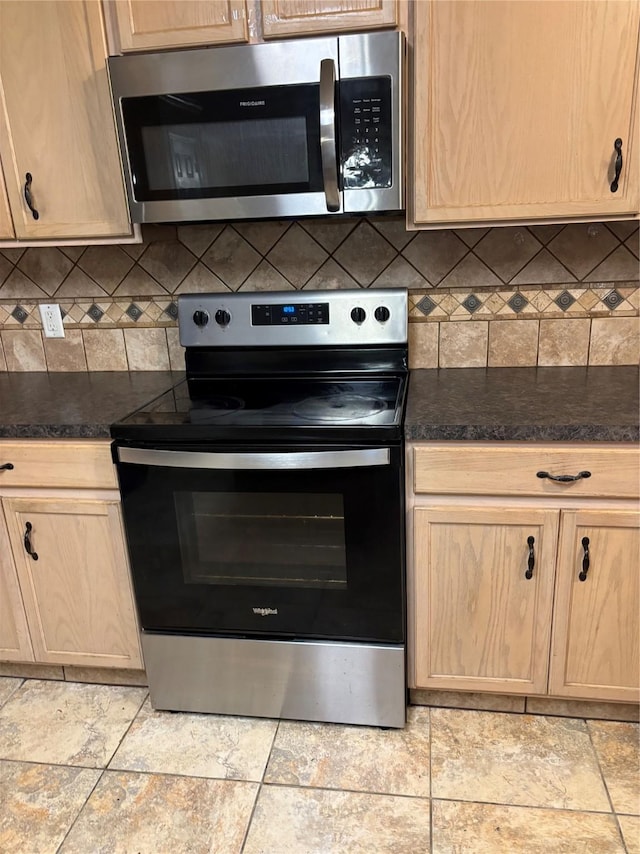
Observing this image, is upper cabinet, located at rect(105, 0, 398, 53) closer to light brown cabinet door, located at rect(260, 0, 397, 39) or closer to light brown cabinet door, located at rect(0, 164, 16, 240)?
light brown cabinet door, located at rect(260, 0, 397, 39)

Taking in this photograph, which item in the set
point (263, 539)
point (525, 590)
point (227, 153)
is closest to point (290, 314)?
point (227, 153)

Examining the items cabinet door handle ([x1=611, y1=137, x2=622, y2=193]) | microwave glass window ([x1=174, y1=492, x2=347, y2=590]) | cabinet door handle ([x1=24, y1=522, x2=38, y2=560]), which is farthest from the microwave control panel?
cabinet door handle ([x1=24, y1=522, x2=38, y2=560])

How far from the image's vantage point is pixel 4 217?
68.7 inches

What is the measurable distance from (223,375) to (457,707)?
123 cm

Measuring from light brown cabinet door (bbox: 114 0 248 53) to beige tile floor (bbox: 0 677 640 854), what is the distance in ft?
5.99

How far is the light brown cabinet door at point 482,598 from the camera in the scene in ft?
4.91

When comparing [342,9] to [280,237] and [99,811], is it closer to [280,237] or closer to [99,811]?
[280,237]

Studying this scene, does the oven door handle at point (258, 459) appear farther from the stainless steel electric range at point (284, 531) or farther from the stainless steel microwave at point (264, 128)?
the stainless steel microwave at point (264, 128)

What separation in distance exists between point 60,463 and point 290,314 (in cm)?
80

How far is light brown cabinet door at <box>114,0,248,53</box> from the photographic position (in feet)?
4.82

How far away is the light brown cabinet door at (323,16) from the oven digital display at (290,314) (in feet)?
2.32

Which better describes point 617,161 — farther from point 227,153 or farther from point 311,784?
point 311,784

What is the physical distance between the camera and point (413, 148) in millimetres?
1529

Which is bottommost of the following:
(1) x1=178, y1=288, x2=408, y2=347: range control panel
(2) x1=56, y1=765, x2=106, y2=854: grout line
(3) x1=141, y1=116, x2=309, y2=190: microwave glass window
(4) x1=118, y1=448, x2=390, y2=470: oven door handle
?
(2) x1=56, y1=765, x2=106, y2=854: grout line
